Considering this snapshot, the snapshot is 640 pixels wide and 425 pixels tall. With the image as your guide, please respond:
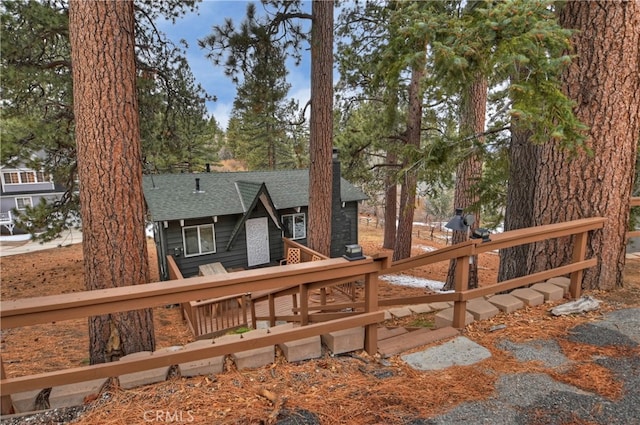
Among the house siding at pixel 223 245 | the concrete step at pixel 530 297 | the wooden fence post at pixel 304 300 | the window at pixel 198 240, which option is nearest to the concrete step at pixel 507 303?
the concrete step at pixel 530 297

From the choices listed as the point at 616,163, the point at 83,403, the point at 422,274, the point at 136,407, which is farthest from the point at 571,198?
the point at 422,274

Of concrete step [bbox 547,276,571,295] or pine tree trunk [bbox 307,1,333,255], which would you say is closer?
concrete step [bbox 547,276,571,295]

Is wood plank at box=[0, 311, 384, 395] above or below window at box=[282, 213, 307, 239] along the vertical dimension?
above

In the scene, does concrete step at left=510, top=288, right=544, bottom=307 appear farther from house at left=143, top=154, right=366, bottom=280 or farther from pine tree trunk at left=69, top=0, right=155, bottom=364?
house at left=143, top=154, right=366, bottom=280

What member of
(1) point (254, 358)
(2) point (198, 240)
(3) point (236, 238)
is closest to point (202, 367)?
(1) point (254, 358)

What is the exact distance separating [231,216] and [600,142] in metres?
10.1

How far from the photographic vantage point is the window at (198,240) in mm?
10805

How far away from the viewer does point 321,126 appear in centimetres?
750

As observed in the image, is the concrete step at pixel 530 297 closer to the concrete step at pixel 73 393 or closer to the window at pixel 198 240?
the concrete step at pixel 73 393

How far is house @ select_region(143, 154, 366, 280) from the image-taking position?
34.6ft

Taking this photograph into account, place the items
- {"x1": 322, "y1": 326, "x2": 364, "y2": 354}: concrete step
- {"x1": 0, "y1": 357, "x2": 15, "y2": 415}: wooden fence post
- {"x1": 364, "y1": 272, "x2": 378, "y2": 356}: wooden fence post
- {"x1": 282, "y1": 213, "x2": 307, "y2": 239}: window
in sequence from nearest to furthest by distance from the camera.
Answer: {"x1": 0, "y1": 357, "x2": 15, "y2": 415}: wooden fence post → {"x1": 364, "y1": 272, "x2": 378, "y2": 356}: wooden fence post → {"x1": 322, "y1": 326, "x2": 364, "y2": 354}: concrete step → {"x1": 282, "y1": 213, "x2": 307, "y2": 239}: window

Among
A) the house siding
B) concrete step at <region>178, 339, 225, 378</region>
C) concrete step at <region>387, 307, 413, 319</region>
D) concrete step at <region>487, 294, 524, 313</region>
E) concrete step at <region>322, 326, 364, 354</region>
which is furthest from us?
the house siding

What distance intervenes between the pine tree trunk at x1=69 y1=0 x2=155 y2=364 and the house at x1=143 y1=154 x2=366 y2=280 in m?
6.69

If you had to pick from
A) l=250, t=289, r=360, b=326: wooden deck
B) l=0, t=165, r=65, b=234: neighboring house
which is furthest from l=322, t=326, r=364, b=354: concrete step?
l=0, t=165, r=65, b=234: neighboring house
